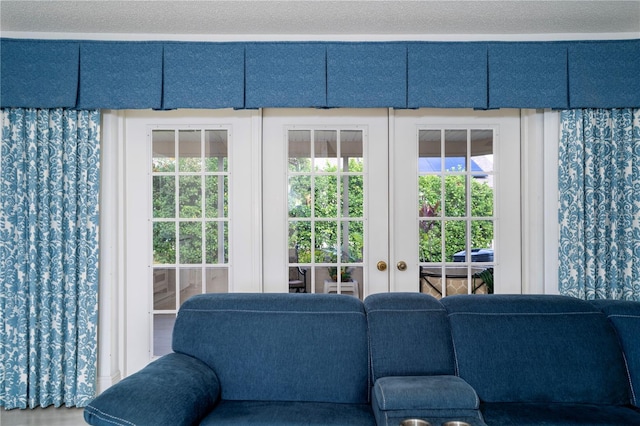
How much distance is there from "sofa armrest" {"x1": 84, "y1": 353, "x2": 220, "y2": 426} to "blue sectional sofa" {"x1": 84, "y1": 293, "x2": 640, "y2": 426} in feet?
0.04

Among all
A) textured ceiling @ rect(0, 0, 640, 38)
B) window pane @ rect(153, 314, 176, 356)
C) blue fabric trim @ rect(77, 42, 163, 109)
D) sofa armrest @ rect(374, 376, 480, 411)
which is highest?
textured ceiling @ rect(0, 0, 640, 38)

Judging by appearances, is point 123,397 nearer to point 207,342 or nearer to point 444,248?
point 207,342

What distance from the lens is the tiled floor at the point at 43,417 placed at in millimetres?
2684

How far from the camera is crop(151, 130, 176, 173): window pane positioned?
311 cm

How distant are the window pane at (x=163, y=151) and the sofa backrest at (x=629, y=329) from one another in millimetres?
2797

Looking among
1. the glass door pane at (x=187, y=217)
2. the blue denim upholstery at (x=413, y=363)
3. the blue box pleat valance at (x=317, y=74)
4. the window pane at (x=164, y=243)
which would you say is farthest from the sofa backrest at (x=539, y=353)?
the window pane at (x=164, y=243)

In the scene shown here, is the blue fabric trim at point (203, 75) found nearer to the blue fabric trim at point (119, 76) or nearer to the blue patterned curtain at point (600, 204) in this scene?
the blue fabric trim at point (119, 76)

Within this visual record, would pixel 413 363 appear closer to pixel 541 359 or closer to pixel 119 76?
pixel 541 359

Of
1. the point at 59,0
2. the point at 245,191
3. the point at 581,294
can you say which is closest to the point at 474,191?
the point at 581,294

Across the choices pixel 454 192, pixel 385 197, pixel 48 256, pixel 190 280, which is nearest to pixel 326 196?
pixel 385 197

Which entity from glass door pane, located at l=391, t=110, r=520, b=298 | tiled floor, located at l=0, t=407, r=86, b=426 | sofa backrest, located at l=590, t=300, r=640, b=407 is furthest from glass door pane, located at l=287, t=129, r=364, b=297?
tiled floor, located at l=0, t=407, r=86, b=426

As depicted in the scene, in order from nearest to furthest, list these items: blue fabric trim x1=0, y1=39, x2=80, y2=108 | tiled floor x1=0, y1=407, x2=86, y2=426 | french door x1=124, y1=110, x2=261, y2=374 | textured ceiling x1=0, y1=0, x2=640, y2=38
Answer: textured ceiling x1=0, y1=0, x2=640, y2=38
tiled floor x1=0, y1=407, x2=86, y2=426
blue fabric trim x1=0, y1=39, x2=80, y2=108
french door x1=124, y1=110, x2=261, y2=374

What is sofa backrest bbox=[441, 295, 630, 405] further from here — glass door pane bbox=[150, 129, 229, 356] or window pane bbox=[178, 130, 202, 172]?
window pane bbox=[178, 130, 202, 172]

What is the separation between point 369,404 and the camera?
6.51 feet
